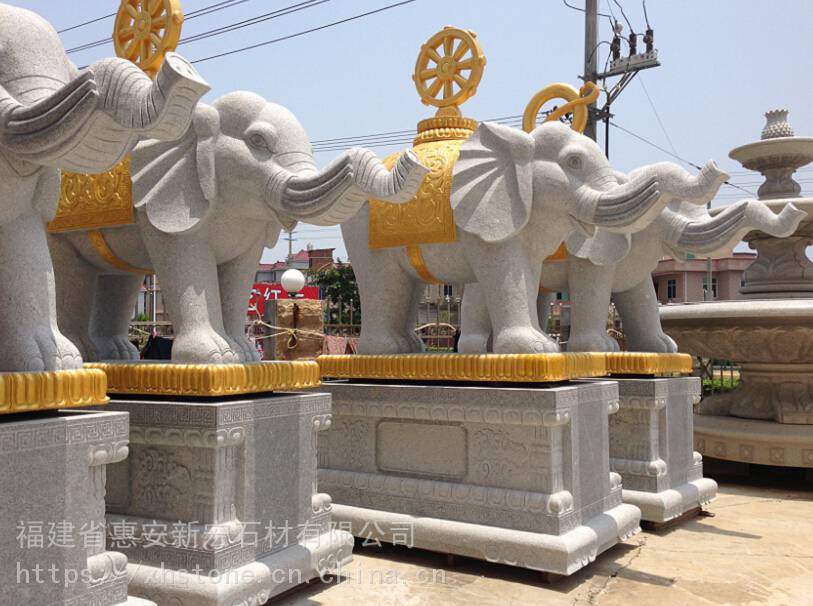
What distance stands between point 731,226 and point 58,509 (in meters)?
4.09

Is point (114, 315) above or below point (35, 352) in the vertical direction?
above

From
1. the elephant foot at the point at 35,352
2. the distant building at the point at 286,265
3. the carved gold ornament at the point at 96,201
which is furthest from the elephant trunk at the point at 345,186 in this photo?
the distant building at the point at 286,265

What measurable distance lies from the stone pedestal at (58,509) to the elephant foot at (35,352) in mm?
161

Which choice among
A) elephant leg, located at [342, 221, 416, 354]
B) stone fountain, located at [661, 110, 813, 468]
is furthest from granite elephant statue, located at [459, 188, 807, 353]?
stone fountain, located at [661, 110, 813, 468]

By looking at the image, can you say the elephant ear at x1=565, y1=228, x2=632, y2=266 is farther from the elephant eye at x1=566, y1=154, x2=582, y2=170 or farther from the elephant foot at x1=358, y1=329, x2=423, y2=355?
the elephant foot at x1=358, y1=329, x2=423, y2=355

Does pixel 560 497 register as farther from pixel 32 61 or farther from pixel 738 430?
pixel 738 430

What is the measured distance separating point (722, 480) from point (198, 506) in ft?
16.8

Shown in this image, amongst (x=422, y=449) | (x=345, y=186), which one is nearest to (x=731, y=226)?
(x=422, y=449)

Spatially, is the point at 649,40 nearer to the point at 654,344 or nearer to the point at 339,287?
the point at 654,344

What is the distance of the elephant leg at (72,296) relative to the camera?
3.87 m

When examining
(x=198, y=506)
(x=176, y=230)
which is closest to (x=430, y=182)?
(x=176, y=230)

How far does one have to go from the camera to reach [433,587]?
146 inches

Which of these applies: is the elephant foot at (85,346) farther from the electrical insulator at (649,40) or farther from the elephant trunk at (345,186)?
the electrical insulator at (649,40)

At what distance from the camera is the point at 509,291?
4.21 m
